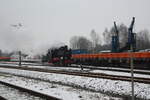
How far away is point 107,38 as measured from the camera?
10431 cm

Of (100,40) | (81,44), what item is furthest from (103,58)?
(100,40)

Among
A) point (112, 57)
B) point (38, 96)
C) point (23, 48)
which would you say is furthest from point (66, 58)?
point (38, 96)

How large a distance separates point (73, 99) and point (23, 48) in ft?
110

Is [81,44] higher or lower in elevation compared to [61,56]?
higher

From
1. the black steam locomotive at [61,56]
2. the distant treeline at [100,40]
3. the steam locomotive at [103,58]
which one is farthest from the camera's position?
the distant treeline at [100,40]

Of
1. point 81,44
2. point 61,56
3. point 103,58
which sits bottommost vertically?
point 103,58

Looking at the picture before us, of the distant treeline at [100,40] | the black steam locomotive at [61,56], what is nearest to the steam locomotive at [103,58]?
the black steam locomotive at [61,56]

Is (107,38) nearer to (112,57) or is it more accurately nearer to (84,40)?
(84,40)

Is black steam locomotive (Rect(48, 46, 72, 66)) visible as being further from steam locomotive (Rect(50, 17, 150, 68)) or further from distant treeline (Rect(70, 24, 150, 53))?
distant treeline (Rect(70, 24, 150, 53))

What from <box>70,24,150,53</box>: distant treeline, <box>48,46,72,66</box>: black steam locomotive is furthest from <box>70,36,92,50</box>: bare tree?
<box>48,46,72,66</box>: black steam locomotive

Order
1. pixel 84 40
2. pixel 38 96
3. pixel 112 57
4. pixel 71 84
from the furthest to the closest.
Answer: pixel 84 40
pixel 112 57
pixel 71 84
pixel 38 96

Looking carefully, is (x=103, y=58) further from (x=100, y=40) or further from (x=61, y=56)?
(x=100, y=40)

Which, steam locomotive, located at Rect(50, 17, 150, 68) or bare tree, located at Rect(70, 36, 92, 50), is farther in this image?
bare tree, located at Rect(70, 36, 92, 50)

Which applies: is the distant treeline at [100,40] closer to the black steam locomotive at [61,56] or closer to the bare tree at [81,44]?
the bare tree at [81,44]
